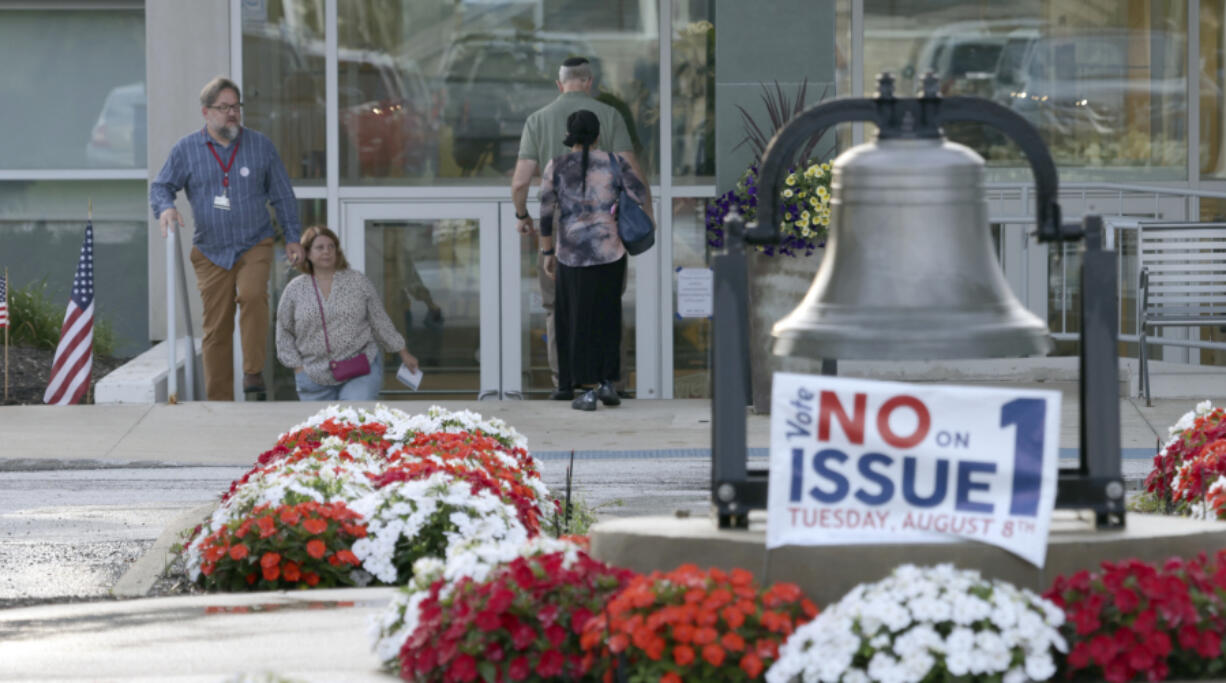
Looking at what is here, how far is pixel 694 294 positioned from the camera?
1099 centimetres

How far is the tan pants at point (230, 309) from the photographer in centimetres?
1045

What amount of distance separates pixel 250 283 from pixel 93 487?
121 inches

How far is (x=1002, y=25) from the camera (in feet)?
41.8

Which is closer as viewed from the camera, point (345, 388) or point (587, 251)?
point (587, 251)

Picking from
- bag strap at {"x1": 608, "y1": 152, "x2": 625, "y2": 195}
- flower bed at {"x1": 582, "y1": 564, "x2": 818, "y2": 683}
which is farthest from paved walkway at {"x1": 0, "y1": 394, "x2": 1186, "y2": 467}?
flower bed at {"x1": 582, "y1": 564, "x2": 818, "y2": 683}

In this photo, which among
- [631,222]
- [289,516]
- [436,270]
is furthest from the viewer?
[436,270]

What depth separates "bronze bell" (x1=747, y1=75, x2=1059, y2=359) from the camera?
147 inches

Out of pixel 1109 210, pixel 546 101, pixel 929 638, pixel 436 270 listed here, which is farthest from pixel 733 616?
pixel 1109 210

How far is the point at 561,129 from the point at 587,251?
3.01ft

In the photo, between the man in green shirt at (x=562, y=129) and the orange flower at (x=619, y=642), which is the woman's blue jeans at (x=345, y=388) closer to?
the man in green shirt at (x=562, y=129)

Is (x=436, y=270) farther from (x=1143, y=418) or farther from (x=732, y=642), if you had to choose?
(x=732, y=642)

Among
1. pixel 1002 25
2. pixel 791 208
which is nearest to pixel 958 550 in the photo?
pixel 791 208

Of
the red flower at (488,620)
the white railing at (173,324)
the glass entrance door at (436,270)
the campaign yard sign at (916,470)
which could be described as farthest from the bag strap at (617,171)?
the red flower at (488,620)

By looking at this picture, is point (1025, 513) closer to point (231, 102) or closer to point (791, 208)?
point (791, 208)
